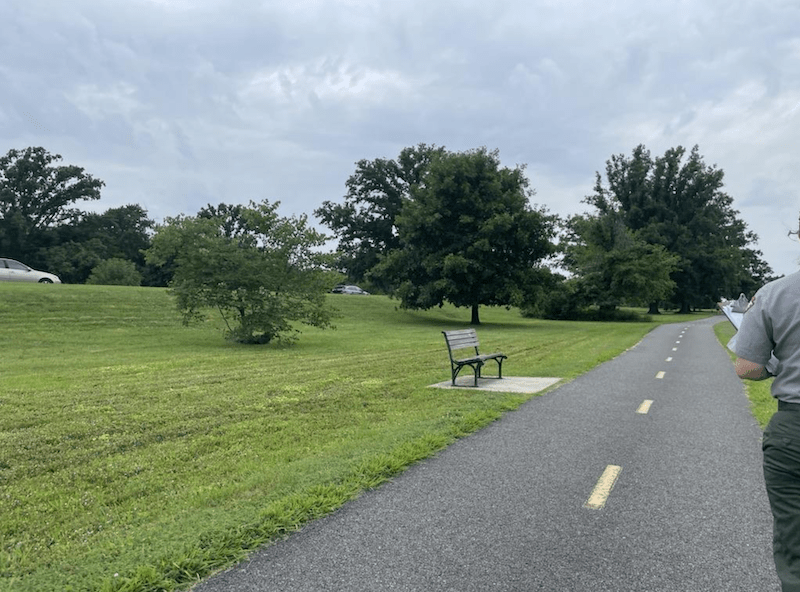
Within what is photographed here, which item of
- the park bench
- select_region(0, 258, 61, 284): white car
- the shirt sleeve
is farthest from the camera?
select_region(0, 258, 61, 284): white car

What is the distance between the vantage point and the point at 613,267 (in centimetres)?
5212

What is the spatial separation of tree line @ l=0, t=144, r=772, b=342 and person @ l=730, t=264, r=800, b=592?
1769cm

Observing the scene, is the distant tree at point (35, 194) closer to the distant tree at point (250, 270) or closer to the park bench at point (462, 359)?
the distant tree at point (250, 270)

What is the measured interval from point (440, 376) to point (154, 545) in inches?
347

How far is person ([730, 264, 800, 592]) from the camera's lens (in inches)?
96.3

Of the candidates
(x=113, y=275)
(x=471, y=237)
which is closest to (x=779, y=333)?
(x=471, y=237)

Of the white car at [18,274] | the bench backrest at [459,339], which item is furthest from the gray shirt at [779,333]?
the white car at [18,274]

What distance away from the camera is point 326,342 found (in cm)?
2177

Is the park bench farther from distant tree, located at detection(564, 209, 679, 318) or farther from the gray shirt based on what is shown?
distant tree, located at detection(564, 209, 679, 318)

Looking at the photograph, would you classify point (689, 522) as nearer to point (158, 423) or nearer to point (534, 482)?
point (534, 482)

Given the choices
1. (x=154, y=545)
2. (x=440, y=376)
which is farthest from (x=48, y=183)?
(x=154, y=545)

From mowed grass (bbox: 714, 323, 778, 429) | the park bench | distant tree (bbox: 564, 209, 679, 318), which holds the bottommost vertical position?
mowed grass (bbox: 714, 323, 778, 429)

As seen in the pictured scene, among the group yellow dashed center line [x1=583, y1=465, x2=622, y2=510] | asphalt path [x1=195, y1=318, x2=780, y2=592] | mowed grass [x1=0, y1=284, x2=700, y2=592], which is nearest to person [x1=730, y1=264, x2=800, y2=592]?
asphalt path [x1=195, y1=318, x2=780, y2=592]

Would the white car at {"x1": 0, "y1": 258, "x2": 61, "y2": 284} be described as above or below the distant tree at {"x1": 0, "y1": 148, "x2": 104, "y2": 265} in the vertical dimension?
below
